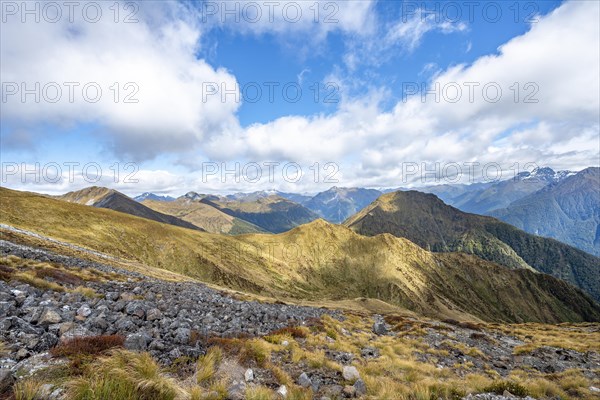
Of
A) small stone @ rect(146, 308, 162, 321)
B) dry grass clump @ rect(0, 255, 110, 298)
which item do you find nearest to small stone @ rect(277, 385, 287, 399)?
small stone @ rect(146, 308, 162, 321)

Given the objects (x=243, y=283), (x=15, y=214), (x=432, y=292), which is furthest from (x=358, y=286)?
(x=15, y=214)

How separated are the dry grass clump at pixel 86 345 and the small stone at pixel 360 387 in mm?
7380

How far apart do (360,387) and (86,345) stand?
8.20 meters

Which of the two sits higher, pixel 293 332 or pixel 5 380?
pixel 5 380

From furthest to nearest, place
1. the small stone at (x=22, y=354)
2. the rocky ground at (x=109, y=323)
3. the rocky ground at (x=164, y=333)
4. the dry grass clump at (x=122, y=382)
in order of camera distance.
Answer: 1. the rocky ground at (x=109, y=323)
2. the rocky ground at (x=164, y=333)
3. the small stone at (x=22, y=354)
4. the dry grass clump at (x=122, y=382)

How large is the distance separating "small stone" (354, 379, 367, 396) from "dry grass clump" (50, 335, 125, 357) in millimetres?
7380

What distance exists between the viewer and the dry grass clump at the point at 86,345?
7.52 meters

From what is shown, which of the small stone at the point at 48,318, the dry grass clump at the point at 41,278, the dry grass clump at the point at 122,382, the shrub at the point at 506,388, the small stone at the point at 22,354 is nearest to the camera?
the dry grass clump at the point at 122,382

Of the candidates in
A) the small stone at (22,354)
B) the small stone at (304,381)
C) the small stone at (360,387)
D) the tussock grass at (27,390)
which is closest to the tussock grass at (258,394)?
the small stone at (304,381)

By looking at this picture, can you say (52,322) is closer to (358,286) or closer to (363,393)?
(363,393)

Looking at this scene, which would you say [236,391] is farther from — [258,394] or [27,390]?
[27,390]

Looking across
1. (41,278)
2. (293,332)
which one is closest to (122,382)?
(293,332)

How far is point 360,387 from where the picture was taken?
9.30 metres

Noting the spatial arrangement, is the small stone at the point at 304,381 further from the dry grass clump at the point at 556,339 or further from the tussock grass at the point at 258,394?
the dry grass clump at the point at 556,339
